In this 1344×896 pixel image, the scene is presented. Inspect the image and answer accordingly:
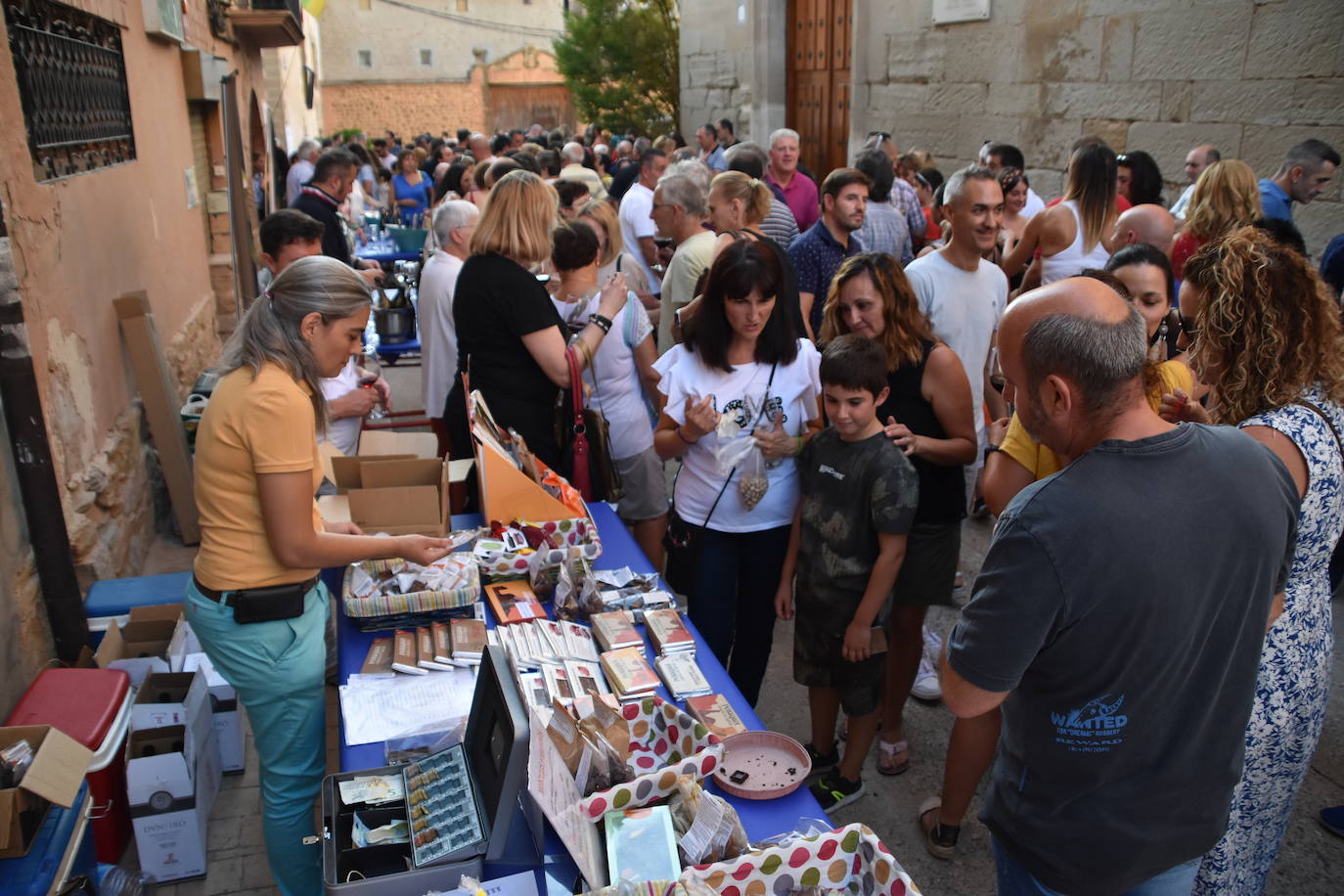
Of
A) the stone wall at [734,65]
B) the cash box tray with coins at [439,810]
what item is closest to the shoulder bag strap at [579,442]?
the cash box tray with coins at [439,810]

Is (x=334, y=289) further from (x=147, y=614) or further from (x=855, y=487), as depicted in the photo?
(x=147, y=614)

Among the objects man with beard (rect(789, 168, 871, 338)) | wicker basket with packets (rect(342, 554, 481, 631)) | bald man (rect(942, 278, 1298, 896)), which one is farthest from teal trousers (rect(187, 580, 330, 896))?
man with beard (rect(789, 168, 871, 338))

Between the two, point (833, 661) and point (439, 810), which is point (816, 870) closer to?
point (439, 810)

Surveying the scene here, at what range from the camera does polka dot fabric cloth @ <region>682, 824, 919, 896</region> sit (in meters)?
1.59

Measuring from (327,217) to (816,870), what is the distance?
6179mm

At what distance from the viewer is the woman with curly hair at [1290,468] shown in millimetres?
2141

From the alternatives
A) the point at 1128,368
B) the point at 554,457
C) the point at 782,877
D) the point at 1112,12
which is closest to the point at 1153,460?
the point at 1128,368

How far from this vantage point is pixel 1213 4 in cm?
675

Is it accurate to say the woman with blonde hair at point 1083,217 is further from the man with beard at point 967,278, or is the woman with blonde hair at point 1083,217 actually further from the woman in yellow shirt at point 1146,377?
the woman in yellow shirt at point 1146,377

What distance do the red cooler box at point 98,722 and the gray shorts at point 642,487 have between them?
6.72ft

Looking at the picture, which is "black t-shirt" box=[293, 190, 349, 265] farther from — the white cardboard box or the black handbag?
the white cardboard box

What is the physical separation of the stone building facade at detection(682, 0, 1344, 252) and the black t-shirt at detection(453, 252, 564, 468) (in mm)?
5197

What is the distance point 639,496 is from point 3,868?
2.63m

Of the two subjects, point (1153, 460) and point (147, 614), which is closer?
point (1153, 460)
